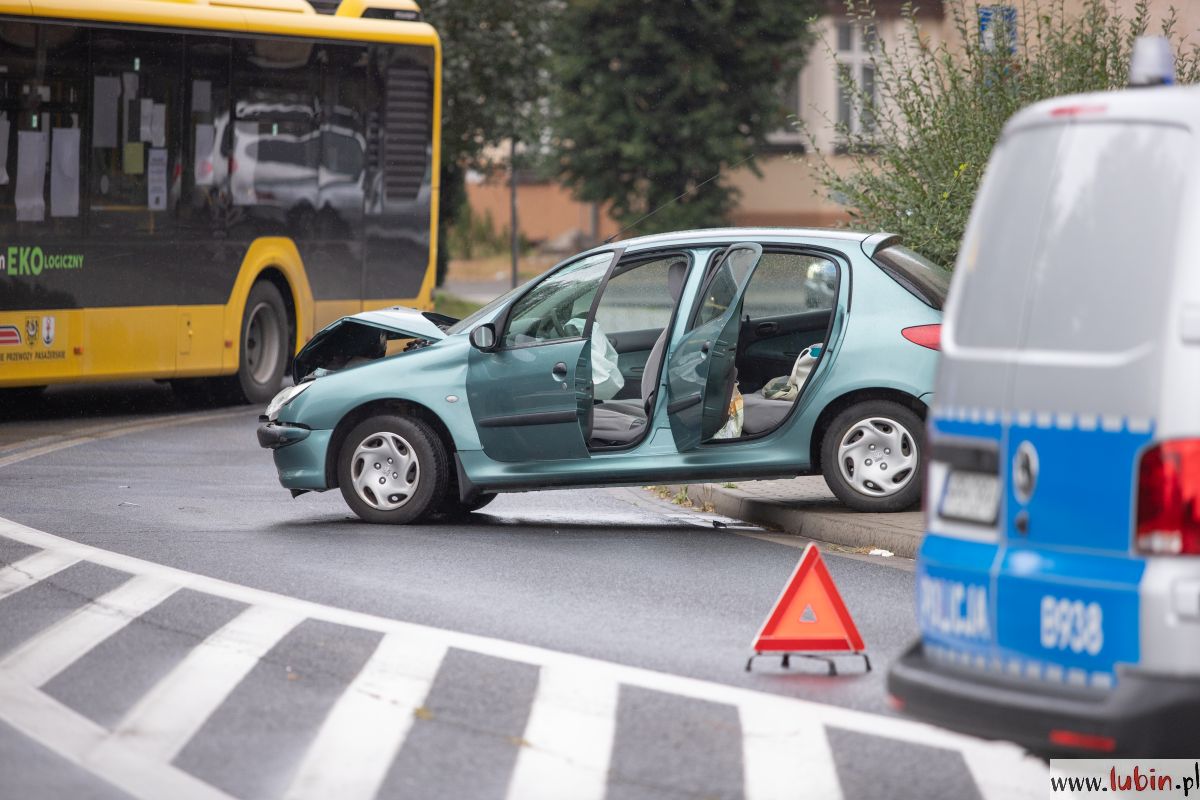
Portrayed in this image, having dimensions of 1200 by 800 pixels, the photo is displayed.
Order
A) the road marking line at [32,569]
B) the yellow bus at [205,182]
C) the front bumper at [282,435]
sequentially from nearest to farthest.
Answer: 1. the road marking line at [32,569]
2. the front bumper at [282,435]
3. the yellow bus at [205,182]

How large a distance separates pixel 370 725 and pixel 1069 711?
8.53 ft

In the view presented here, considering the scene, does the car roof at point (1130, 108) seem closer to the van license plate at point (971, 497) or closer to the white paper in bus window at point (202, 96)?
the van license plate at point (971, 497)

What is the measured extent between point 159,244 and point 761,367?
753cm

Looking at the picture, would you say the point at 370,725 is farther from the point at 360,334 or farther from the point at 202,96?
the point at 202,96

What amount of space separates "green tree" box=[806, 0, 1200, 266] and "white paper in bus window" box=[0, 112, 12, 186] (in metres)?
6.48

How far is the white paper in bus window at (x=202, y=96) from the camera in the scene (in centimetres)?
1853

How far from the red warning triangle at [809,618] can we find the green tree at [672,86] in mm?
33214

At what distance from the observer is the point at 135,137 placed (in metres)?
18.0

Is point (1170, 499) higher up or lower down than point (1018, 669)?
higher up

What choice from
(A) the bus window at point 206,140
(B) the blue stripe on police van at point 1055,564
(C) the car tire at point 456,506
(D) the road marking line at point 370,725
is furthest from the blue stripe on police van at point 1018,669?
(A) the bus window at point 206,140

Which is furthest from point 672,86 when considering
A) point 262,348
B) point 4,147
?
point 4,147

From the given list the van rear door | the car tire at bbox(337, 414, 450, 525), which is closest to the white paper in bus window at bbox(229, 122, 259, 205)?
the car tire at bbox(337, 414, 450, 525)

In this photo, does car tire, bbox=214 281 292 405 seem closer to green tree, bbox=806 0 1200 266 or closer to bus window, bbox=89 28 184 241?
bus window, bbox=89 28 184 241

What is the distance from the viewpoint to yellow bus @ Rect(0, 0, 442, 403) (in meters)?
17.2
